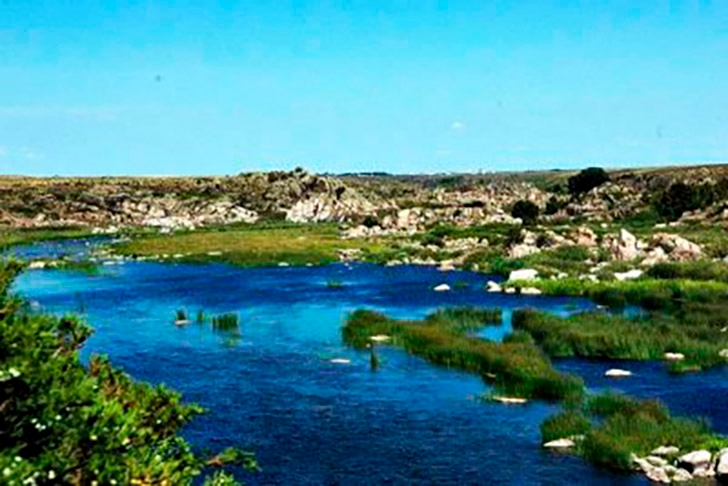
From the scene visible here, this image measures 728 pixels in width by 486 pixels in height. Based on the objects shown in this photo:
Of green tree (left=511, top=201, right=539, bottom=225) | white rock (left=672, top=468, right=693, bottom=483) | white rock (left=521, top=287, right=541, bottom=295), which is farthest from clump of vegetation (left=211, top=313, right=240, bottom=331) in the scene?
green tree (left=511, top=201, right=539, bottom=225)

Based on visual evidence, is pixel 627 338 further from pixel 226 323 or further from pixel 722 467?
pixel 226 323

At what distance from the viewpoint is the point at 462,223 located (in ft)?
489

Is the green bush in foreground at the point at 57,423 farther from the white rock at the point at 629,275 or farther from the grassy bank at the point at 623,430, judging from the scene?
the white rock at the point at 629,275

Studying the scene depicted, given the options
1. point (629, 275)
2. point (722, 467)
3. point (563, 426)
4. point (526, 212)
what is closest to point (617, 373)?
point (563, 426)

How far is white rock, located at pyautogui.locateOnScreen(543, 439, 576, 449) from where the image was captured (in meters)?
32.9

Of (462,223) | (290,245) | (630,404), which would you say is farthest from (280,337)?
(462,223)

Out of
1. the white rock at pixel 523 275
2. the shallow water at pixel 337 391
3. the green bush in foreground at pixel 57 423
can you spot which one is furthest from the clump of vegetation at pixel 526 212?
the green bush in foreground at pixel 57 423

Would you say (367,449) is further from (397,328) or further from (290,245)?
(290,245)

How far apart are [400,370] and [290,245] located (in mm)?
74720

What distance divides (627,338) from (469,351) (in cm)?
907

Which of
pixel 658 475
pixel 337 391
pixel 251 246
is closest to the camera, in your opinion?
pixel 658 475

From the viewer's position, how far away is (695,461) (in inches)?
1171

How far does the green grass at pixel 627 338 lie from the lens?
48156 millimetres

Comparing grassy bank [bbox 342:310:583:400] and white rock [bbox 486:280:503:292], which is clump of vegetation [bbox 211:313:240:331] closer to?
grassy bank [bbox 342:310:583:400]
